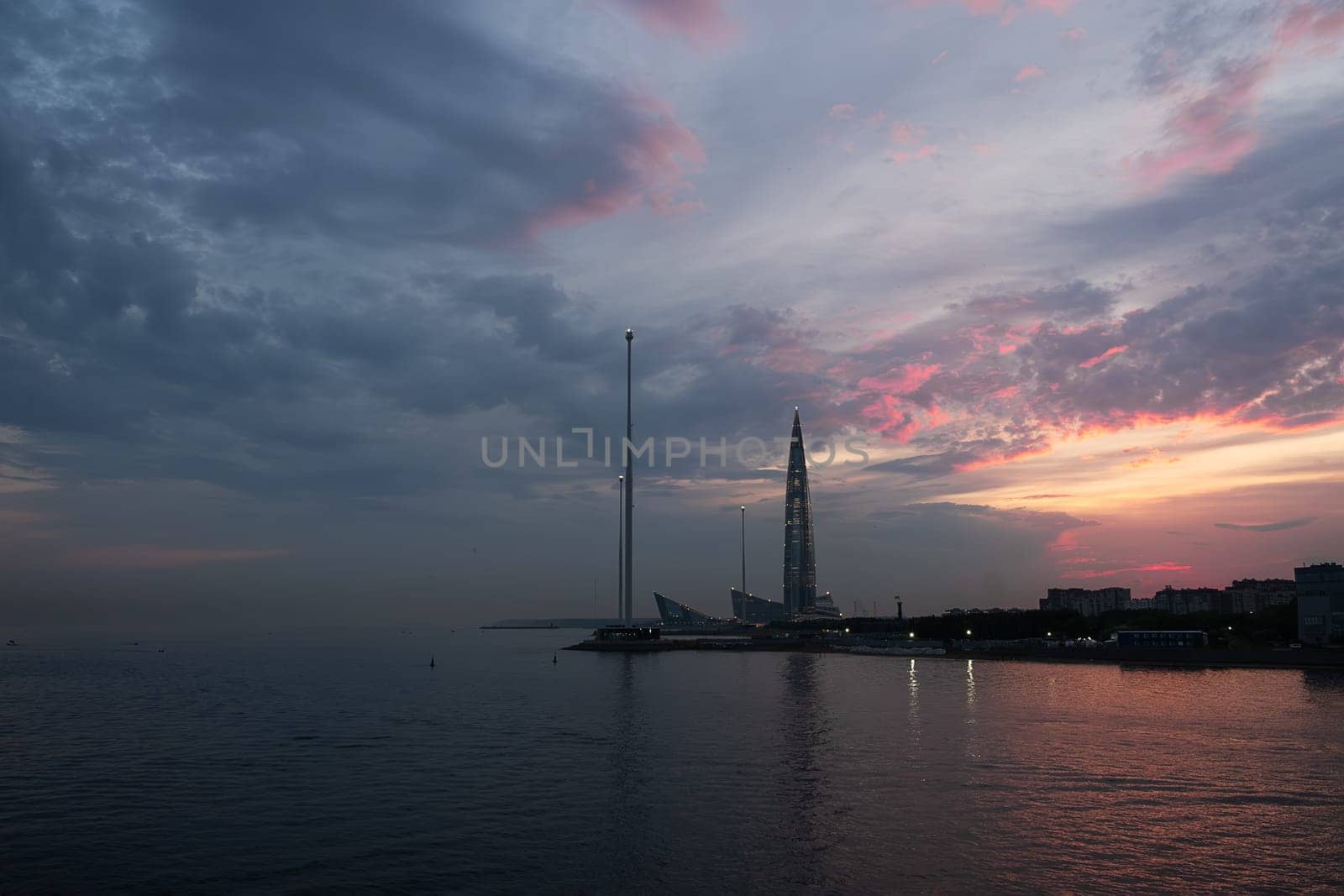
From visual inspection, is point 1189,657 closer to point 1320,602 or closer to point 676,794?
point 1320,602

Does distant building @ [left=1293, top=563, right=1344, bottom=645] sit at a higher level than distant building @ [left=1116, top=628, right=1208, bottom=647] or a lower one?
higher

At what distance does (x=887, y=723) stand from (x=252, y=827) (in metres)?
48.2

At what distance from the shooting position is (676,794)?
44.2m

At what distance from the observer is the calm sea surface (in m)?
32.0

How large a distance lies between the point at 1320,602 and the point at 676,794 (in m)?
152

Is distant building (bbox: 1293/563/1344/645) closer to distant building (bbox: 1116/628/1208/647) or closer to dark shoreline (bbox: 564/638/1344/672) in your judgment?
dark shoreline (bbox: 564/638/1344/672)

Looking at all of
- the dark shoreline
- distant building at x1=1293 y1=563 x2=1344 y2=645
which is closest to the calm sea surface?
the dark shoreline

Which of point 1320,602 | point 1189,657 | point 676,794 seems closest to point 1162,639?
point 1189,657

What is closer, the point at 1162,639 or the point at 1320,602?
the point at 1320,602

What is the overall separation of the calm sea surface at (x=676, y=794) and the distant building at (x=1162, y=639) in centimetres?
7048

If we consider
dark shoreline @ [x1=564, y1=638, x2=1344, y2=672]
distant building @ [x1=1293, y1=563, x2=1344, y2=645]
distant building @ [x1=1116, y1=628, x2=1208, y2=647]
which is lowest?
dark shoreline @ [x1=564, y1=638, x2=1344, y2=672]

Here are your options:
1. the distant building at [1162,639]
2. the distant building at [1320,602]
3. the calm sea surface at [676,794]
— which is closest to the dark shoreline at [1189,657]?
the distant building at [1162,639]

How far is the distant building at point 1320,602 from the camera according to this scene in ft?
486

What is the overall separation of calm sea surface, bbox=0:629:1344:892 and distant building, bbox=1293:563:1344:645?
68.9 m
